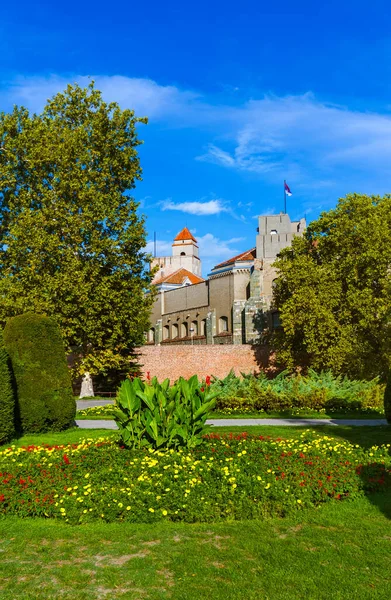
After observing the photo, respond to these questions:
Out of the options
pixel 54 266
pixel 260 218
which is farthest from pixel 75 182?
pixel 260 218

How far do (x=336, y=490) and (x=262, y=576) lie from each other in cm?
276

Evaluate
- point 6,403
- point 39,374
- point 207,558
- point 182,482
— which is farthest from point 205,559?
point 39,374

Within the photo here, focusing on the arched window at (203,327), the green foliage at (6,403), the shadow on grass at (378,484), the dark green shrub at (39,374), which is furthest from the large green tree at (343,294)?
the arched window at (203,327)

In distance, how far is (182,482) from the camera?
6.80 m

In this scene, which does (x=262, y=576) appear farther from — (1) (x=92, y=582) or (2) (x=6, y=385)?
(2) (x=6, y=385)

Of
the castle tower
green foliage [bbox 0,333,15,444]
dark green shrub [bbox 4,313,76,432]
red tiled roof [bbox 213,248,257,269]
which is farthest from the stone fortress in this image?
green foliage [bbox 0,333,15,444]

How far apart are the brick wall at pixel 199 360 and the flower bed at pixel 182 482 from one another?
25.4 meters

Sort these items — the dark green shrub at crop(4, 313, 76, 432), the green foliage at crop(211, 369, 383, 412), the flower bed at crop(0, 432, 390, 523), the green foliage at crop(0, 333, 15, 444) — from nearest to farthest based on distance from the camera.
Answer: the flower bed at crop(0, 432, 390, 523)
the green foliage at crop(0, 333, 15, 444)
the dark green shrub at crop(4, 313, 76, 432)
the green foliage at crop(211, 369, 383, 412)

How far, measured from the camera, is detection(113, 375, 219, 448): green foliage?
27.8 ft

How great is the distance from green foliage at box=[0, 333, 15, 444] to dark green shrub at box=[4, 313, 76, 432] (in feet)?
3.54

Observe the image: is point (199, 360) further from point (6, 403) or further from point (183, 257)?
point (183, 257)

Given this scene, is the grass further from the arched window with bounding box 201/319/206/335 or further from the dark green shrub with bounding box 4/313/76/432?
the arched window with bounding box 201/319/206/335

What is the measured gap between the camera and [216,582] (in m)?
4.50

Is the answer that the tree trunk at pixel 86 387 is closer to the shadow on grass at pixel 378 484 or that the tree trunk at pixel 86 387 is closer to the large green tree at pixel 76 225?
the large green tree at pixel 76 225
